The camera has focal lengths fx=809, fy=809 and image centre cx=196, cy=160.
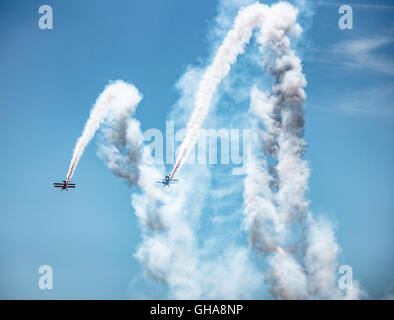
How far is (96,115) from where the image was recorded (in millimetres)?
89812
